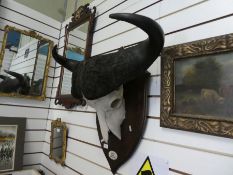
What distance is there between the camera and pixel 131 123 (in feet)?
3.12

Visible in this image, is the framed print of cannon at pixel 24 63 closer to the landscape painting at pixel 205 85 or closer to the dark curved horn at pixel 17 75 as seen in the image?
the dark curved horn at pixel 17 75

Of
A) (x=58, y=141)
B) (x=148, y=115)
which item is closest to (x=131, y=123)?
(x=148, y=115)

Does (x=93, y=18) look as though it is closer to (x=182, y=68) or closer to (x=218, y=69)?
(x=182, y=68)

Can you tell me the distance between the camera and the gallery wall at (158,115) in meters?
0.71

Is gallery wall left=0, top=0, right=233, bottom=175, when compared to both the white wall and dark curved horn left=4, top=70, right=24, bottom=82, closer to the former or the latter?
the white wall

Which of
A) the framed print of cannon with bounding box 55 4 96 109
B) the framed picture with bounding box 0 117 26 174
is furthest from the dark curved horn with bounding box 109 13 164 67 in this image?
the framed picture with bounding box 0 117 26 174

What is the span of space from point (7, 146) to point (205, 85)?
150cm

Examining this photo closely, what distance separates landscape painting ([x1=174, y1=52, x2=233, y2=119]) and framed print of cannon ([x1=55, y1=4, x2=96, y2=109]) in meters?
0.75

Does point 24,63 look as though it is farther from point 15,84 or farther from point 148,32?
point 148,32

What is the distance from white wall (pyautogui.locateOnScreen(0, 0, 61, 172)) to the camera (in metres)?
1.61

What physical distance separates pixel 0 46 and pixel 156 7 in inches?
50.1

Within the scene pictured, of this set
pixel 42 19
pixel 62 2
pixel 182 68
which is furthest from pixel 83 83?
pixel 62 2

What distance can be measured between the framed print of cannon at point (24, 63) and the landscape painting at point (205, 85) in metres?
1.32

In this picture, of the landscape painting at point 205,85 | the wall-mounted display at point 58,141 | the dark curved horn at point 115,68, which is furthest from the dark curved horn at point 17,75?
the landscape painting at point 205,85
